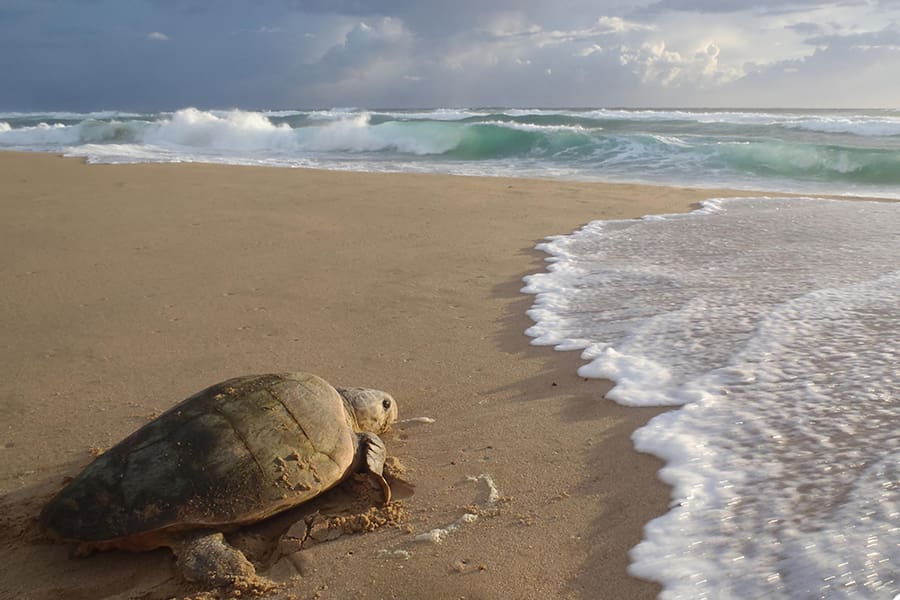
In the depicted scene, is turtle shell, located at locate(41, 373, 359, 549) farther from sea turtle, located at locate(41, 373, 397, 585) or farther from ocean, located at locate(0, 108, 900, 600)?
ocean, located at locate(0, 108, 900, 600)

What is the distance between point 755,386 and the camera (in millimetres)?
3252

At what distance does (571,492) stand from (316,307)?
97.4 inches

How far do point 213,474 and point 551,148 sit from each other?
58.9 ft

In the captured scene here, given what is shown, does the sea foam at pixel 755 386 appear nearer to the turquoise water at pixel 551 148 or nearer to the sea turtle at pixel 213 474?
the sea turtle at pixel 213 474

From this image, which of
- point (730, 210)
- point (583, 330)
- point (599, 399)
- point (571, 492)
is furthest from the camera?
point (730, 210)

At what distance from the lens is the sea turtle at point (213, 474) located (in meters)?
2.17

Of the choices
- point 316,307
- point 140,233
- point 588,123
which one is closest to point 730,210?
point 316,307

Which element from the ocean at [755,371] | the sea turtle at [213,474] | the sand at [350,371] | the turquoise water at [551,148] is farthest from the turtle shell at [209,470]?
the turquoise water at [551,148]

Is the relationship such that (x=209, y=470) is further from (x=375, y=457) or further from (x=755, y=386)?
(x=755, y=386)

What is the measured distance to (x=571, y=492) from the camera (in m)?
2.54

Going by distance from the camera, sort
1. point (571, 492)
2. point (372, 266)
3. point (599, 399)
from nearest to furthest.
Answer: point (571, 492), point (599, 399), point (372, 266)

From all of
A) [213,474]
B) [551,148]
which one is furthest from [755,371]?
[551,148]

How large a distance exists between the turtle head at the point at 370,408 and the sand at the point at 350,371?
0.10 meters

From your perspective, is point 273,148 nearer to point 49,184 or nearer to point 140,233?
point 49,184
